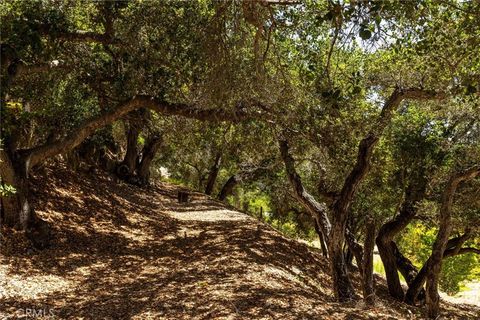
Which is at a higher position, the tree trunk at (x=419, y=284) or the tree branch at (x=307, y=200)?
the tree branch at (x=307, y=200)

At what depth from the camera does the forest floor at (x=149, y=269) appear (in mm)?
7062

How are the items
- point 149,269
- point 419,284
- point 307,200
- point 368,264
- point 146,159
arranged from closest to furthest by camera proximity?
point 149,269 → point 307,200 → point 368,264 → point 419,284 → point 146,159

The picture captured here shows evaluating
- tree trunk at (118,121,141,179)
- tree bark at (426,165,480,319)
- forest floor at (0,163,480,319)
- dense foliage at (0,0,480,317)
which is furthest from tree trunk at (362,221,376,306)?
tree trunk at (118,121,141,179)

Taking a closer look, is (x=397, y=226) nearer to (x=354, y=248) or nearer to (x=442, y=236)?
(x=354, y=248)

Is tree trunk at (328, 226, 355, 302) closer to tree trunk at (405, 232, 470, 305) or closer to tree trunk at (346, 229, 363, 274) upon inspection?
tree trunk at (346, 229, 363, 274)

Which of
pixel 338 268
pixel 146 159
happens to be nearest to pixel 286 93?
pixel 338 268

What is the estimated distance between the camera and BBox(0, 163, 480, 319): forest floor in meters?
7.06

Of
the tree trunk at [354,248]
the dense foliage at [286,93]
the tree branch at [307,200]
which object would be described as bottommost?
the tree trunk at [354,248]

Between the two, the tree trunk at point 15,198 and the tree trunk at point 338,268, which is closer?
the tree trunk at point 338,268

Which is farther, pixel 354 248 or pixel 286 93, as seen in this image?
pixel 354 248

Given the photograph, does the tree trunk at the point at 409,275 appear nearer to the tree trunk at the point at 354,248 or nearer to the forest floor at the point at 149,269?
the forest floor at the point at 149,269

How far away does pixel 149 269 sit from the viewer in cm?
974

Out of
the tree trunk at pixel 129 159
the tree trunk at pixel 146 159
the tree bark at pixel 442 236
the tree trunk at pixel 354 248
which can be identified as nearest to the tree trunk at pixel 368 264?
the tree bark at pixel 442 236

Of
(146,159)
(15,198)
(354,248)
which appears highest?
(146,159)
